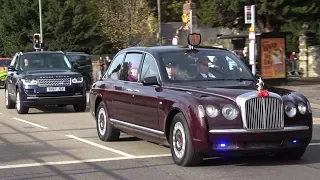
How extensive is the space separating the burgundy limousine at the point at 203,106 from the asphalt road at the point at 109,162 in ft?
0.91

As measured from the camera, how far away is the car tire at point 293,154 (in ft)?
28.5

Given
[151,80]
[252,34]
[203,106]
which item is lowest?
[203,106]

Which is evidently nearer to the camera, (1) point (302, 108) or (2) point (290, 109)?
(2) point (290, 109)

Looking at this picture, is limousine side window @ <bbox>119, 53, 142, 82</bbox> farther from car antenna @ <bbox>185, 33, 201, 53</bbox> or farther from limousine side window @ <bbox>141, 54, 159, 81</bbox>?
car antenna @ <bbox>185, 33, 201, 53</bbox>

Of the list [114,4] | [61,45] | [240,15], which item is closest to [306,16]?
[240,15]

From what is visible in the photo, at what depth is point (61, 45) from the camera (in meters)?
57.2

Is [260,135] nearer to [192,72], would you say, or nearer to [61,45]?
[192,72]

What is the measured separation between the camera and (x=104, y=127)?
1123 cm

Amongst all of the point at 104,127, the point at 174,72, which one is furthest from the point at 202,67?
the point at 104,127

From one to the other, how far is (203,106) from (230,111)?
360 mm

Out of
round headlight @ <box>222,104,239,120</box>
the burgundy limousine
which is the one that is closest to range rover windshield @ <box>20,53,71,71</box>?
the burgundy limousine

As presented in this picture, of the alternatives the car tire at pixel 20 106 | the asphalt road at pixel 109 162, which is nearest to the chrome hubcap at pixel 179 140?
the asphalt road at pixel 109 162

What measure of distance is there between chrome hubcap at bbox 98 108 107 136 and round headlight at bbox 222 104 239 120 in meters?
3.65

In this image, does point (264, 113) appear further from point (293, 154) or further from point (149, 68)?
point (149, 68)
